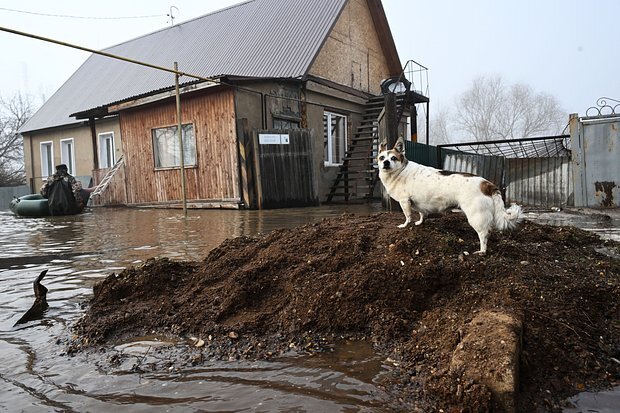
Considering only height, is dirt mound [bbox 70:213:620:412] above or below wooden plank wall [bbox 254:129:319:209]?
below

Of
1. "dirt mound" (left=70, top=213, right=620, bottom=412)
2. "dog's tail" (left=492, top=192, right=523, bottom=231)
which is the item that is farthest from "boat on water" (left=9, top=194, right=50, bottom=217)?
"dog's tail" (left=492, top=192, right=523, bottom=231)

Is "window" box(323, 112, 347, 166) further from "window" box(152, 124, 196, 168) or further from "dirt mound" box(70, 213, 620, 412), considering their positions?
"dirt mound" box(70, 213, 620, 412)

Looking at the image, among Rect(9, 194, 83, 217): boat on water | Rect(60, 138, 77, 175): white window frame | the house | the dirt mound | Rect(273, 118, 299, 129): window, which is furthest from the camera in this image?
Rect(60, 138, 77, 175): white window frame

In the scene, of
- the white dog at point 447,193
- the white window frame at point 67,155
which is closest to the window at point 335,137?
Answer: the white dog at point 447,193

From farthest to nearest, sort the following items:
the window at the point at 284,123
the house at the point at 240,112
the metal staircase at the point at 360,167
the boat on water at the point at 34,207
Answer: the metal staircase at the point at 360,167 → the window at the point at 284,123 → the boat on water at the point at 34,207 → the house at the point at 240,112

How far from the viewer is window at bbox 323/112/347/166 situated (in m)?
15.5

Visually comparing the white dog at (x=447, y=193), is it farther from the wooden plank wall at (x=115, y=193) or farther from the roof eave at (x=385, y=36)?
the roof eave at (x=385, y=36)

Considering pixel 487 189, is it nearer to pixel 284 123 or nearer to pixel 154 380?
pixel 154 380

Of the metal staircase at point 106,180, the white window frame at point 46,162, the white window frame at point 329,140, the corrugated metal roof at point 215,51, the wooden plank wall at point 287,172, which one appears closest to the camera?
the wooden plank wall at point 287,172

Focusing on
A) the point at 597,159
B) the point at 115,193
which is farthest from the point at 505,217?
the point at 115,193

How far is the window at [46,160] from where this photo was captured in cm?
2228

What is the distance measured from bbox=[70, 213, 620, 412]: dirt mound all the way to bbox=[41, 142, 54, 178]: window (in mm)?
22500

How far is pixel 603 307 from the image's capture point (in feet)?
8.17

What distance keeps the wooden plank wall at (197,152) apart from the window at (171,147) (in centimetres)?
18
